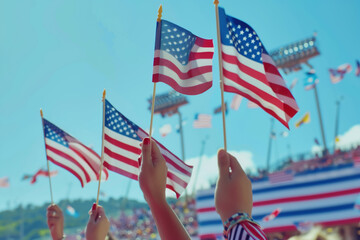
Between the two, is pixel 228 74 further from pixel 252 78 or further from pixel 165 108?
pixel 165 108

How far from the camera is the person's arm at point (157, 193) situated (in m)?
1.21

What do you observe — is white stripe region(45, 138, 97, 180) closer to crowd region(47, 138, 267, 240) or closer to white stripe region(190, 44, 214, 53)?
white stripe region(190, 44, 214, 53)

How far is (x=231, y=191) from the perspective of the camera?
1.17 meters

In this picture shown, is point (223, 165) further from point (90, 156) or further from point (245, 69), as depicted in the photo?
point (90, 156)

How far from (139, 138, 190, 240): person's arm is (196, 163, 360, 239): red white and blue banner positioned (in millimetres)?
15876

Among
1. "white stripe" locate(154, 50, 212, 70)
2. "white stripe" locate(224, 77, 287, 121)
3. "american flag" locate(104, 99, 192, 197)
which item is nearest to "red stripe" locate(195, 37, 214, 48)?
"white stripe" locate(154, 50, 212, 70)

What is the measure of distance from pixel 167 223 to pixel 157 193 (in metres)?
0.12

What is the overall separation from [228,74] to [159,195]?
1.63 meters

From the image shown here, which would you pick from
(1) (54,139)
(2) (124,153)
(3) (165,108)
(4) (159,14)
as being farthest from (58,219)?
(3) (165,108)

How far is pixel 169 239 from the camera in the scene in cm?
120

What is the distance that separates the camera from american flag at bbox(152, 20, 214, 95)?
2598 millimetres

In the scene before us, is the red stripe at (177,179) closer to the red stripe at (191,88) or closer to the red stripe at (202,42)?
the red stripe at (191,88)

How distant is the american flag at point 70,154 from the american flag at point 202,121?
1762 cm

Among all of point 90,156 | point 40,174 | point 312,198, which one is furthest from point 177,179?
point 312,198
